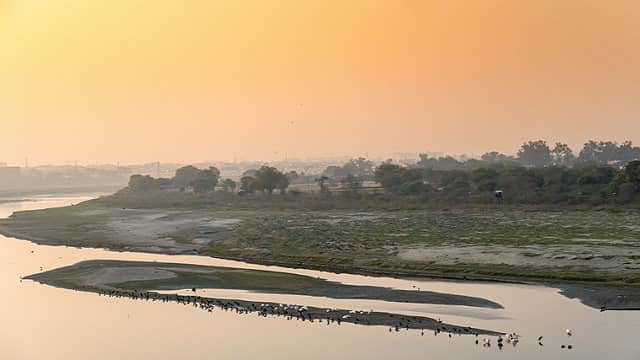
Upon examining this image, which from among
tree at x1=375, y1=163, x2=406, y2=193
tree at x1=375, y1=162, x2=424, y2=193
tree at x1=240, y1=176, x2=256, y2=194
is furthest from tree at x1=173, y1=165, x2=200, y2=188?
tree at x1=375, y1=162, x2=424, y2=193

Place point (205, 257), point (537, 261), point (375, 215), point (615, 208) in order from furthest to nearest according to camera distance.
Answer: point (375, 215) < point (615, 208) < point (205, 257) < point (537, 261)

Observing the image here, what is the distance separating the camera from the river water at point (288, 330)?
28266mm

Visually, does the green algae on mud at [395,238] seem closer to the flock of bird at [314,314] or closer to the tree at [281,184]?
the flock of bird at [314,314]

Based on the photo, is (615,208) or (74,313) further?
(615,208)

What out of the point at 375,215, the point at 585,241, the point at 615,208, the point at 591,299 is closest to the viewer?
the point at 591,299

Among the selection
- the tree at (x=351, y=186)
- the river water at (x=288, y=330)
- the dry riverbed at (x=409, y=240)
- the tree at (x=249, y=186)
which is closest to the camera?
the river water at (x=288, y=330)

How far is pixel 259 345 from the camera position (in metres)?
29.5

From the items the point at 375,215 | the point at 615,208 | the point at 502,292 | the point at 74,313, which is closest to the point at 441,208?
the point at 375,215

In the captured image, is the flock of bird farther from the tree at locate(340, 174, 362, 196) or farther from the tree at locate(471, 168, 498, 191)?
the tree at locate(340, 174, 362, 196)

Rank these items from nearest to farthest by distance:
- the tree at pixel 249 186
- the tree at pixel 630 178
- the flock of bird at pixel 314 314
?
1. the flock of bird at pixel 314 314
2. the tree at pixel 630 178
3. the tree at pixel 249 186

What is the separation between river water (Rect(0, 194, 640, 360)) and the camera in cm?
2827

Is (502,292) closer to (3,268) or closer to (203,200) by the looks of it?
(3,268)

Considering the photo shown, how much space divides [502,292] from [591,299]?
14.1ft

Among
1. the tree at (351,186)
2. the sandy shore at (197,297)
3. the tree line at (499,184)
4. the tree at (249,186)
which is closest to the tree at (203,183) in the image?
the tree line at (499,184)
